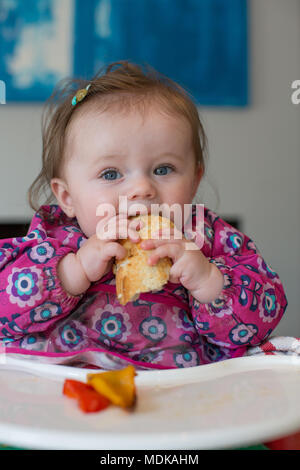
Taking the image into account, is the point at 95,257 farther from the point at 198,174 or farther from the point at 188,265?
the point at 198,174

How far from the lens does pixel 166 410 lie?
0.58 metres

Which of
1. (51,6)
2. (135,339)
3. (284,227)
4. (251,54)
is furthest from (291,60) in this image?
(135,339)

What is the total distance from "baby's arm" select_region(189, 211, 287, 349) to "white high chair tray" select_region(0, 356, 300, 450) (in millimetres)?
90

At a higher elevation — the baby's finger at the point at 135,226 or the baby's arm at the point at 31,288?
the baby's finger at the point at 135,226

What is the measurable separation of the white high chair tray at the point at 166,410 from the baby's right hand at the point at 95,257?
0.48 ft

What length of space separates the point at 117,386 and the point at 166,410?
2.7 inches

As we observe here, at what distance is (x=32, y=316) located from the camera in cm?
83

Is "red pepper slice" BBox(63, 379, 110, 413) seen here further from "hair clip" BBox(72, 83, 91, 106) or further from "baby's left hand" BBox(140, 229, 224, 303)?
"hair clip" BBox(72, 83, 91, 106)

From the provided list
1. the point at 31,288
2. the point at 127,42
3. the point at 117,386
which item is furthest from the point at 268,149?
the point at 117,386

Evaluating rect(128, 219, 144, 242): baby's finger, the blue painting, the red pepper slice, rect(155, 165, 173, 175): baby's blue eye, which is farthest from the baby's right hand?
the blue painting

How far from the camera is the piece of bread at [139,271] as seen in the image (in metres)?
0.76

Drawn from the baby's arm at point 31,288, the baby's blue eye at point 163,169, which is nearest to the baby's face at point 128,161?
the baby's blue eye at point 163,169

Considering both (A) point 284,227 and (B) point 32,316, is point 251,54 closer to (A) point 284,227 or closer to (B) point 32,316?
(A) point 284,227

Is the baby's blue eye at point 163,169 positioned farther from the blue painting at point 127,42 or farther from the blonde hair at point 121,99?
the blue painting at point 127,42
